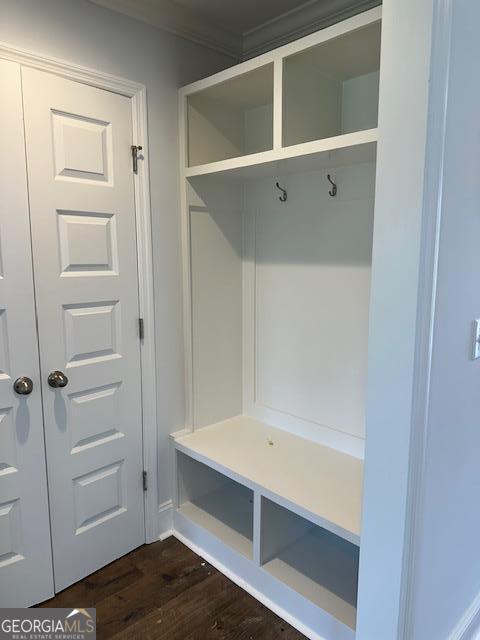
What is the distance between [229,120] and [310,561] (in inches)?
86.2

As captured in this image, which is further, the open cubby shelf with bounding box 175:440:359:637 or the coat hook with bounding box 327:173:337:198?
the coat hook with bounding box 327:173:337:198

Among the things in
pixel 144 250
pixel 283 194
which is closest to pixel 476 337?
pixel 283 194

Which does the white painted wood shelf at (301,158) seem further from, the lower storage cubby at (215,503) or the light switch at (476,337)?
the lower storage cubby at (215,503)

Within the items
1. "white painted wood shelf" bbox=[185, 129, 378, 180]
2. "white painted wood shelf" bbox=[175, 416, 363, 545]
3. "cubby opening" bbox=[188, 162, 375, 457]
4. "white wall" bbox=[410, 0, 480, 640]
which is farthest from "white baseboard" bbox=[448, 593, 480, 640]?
"white painted wood shelf" bbox=[185, 129, 378, 180]

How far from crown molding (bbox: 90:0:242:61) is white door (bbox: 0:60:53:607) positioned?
→ 0.59 m

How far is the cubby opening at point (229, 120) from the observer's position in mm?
2131

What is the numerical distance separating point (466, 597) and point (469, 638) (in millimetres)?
149

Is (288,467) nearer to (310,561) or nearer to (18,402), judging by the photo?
(310,561)

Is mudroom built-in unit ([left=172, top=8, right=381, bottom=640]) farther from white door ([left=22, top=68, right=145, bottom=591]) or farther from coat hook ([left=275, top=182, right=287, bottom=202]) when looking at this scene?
white door ([left=22, top=68, right=145, bottom=591])

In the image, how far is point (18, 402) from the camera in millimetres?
1764

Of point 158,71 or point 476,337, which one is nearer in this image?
point 476,337

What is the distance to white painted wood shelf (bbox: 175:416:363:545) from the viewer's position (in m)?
1.71

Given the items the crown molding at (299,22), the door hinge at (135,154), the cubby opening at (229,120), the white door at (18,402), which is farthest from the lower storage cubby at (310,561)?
the crown molding at (299,22)

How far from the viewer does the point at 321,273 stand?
86.4 inches
